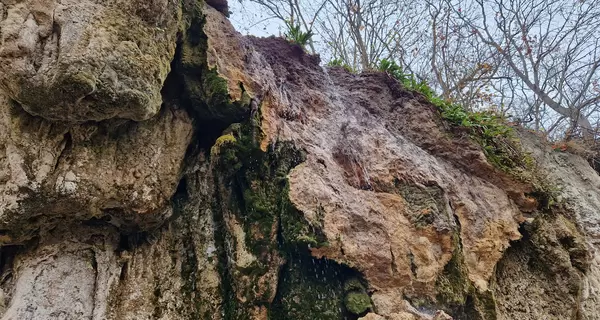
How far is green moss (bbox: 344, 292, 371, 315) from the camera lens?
332cm

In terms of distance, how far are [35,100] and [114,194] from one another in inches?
38.7

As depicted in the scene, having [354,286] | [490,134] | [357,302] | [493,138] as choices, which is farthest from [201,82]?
[493,138]

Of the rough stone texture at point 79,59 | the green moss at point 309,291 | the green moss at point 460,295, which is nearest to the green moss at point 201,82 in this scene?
the rough stone texture at point 79,59

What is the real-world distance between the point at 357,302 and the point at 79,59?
2976 mm

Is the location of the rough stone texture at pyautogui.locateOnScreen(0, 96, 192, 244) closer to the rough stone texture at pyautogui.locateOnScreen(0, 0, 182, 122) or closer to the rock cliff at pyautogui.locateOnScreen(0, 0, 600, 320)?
the rock cliff at pyautogui.locateOnScreen(0, 0, 600, 320)

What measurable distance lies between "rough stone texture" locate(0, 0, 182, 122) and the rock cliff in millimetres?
12

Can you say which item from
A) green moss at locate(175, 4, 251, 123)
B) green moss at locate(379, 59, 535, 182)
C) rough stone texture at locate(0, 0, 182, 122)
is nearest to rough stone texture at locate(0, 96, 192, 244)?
rough stone texture at locate(0, 0, 182, 122)

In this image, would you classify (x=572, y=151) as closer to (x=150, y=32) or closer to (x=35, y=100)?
(x=150, y=32)

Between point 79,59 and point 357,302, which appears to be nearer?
point 79,59

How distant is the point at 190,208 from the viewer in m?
3.94

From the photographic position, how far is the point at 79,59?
2604mm

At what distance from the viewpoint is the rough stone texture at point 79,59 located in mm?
2580

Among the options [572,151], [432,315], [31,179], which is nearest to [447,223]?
[432,315]

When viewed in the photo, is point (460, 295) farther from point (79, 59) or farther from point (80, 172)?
point (79, 59)
